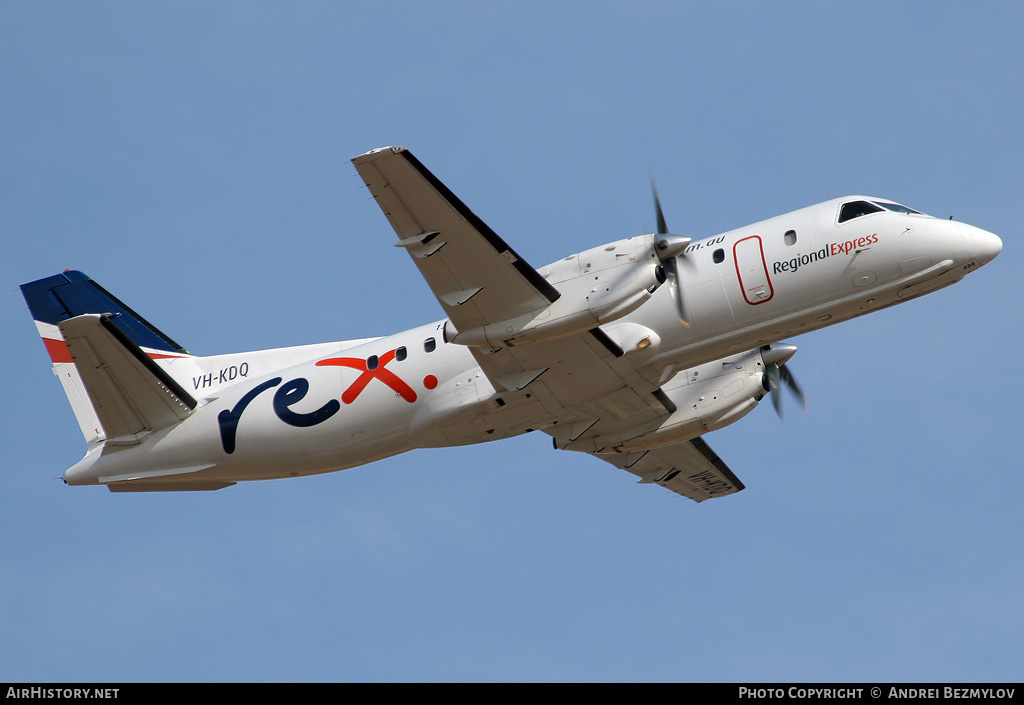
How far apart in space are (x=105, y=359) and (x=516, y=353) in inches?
310

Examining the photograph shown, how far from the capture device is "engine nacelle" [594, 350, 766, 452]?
69.5ft

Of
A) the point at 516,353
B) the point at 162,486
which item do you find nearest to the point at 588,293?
the point at 516,353

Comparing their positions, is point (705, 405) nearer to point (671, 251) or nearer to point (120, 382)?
point (671, 251)

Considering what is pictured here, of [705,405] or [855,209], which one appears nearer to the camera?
[855,209]

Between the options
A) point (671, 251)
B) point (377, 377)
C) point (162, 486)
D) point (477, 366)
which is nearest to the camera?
point (671, 251)

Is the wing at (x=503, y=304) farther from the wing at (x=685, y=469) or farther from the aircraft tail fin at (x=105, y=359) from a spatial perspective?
the aircraft tail fin at (x=105, y=359)

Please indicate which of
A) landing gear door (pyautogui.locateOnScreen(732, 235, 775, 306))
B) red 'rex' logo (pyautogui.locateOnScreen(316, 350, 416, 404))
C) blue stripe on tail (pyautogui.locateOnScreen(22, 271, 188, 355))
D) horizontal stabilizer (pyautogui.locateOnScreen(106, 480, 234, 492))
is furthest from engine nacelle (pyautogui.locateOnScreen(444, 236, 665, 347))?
blue stripe on tail (pyautogui.locateOnScreen(22, 271, 188, 355))

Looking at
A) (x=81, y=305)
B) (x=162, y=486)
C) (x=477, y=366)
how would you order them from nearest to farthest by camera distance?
(x=477, y=366), (x=162, y=486), (x=81, y=305)

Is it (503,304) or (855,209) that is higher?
(855,209)

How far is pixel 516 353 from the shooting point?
725 inches

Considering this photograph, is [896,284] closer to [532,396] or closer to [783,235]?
[783,235]

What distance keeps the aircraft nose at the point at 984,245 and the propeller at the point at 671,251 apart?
5.09m

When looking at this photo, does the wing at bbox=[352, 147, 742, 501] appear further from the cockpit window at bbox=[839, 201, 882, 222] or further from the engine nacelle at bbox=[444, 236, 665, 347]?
the cockpit window at bbox=[839, 201, 882, 222]

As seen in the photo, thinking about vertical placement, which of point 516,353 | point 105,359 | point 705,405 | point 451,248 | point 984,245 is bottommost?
point 705,405
